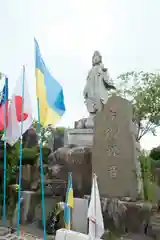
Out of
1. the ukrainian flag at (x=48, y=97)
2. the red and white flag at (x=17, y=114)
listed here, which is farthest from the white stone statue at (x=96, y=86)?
the ukrainian flag at (x=48, y=97)

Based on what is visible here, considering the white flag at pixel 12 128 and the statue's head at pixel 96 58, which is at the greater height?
the statue's head at pixel 96 58

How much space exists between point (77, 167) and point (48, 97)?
362 centimetres

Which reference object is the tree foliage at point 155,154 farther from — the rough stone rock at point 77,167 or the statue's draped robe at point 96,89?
the rough stone rock at point 77,167

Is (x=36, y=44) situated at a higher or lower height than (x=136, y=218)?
higher

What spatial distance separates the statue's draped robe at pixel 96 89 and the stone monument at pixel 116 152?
5.54 feet

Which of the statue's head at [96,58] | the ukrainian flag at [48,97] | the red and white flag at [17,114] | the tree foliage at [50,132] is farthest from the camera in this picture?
the tree foliage at [50,132]

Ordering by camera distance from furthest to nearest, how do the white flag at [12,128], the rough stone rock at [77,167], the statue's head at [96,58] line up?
the statue's head at [96,58] → the rough stone rock at [77,167] → the white flag at [12,128]

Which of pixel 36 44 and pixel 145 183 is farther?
pixel 145 183

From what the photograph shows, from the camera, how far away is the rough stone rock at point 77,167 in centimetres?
841

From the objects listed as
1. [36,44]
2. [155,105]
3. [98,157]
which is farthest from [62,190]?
[155,105]

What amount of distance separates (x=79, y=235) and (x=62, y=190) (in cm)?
372

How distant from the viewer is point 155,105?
63.8 ft

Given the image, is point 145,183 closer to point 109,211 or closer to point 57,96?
point 109,211

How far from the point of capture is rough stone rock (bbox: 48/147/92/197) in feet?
27.6
